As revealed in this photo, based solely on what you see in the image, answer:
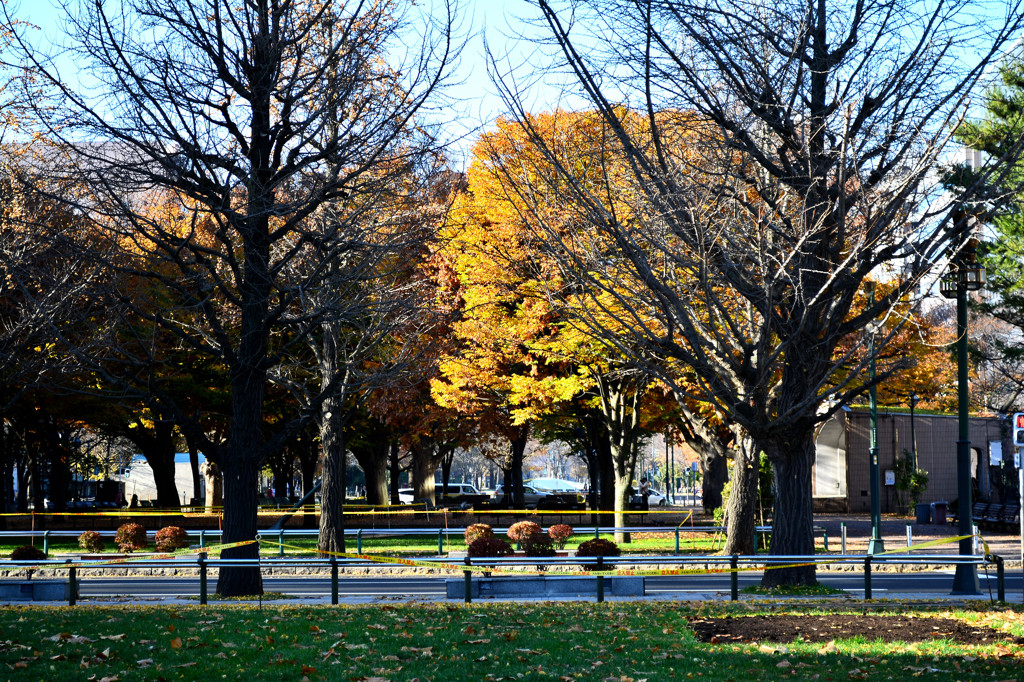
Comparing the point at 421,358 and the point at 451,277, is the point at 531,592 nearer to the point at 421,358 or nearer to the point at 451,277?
the point at 421,358

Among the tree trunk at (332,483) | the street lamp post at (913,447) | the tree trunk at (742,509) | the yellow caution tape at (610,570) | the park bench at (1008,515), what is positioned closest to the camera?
the yellow caution tape at (610,570)

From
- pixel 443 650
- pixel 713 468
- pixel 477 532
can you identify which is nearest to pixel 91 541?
pixel 477 532

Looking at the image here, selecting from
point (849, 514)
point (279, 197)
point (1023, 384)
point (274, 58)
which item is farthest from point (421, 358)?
point (849, 514)

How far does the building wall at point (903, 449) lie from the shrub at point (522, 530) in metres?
24.4

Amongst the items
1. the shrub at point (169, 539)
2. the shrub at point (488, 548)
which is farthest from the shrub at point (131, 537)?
the shrub at point (488, 548)

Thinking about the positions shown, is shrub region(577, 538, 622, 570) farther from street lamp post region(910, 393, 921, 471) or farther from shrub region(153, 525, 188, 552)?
street lamp post region(910, 393, 921, 471)

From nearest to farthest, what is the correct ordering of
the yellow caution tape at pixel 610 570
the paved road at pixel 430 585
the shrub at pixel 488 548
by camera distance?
the yellow caution tape at pixel 610 570 → the paved road at pixel 430 585 → the shrub at pixel 488 548

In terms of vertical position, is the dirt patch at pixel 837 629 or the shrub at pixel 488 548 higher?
the dirt patch at pixel 837 629

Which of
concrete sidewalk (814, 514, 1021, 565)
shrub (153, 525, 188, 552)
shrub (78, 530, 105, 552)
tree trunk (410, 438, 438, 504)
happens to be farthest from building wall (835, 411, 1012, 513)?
shrub (78, 530, 105, 552)

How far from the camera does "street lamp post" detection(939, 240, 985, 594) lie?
16.0 metres

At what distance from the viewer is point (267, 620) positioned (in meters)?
11.2

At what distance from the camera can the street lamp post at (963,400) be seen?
15984 mm

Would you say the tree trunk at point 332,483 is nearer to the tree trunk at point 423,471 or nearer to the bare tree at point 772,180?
the bare tree at point 772,180

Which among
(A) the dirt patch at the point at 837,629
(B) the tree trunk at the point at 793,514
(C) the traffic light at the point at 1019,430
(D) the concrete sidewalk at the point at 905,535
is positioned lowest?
(D) the concrete sidewalk at the point at 905,535
